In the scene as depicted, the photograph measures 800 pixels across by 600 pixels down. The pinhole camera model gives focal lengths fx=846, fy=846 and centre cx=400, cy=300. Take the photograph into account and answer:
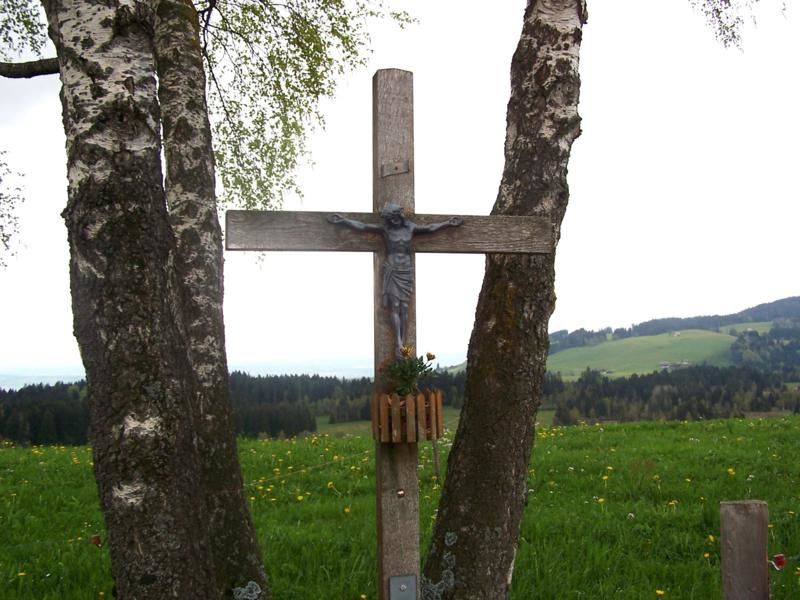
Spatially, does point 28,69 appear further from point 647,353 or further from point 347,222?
point 647,353

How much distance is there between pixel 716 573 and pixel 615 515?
1.60 meters

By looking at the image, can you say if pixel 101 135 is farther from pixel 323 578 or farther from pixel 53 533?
pixel 53 533

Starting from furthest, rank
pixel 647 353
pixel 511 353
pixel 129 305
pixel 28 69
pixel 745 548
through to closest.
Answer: pixel 647 353, pixel 28 69, pixel 511 353, pixel 745 548, pixel 129 305

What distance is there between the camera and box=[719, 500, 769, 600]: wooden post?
170 inches

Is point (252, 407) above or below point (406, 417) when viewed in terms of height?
below

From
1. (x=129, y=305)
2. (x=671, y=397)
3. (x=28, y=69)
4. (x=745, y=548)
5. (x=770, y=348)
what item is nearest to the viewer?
(x=129, y=305)

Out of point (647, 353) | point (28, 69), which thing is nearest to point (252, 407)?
point (28, 69)

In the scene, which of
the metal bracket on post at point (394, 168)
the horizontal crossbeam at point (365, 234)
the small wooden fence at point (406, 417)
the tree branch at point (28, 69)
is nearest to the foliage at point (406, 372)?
the small wooden fence at point (406, 417)

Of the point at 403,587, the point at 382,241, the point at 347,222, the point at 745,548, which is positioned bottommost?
the point at 403,587

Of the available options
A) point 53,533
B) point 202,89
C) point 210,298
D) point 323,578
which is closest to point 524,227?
point 210,298

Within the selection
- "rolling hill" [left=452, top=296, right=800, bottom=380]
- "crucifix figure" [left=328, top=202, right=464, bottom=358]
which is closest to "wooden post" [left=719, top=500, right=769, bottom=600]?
"crucifix figure" [left=328, top=202, right=464, bottom=358]

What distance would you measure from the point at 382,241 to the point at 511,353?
1.11m

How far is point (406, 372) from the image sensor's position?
4.49 metres

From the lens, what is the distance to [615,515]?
27.8ft
